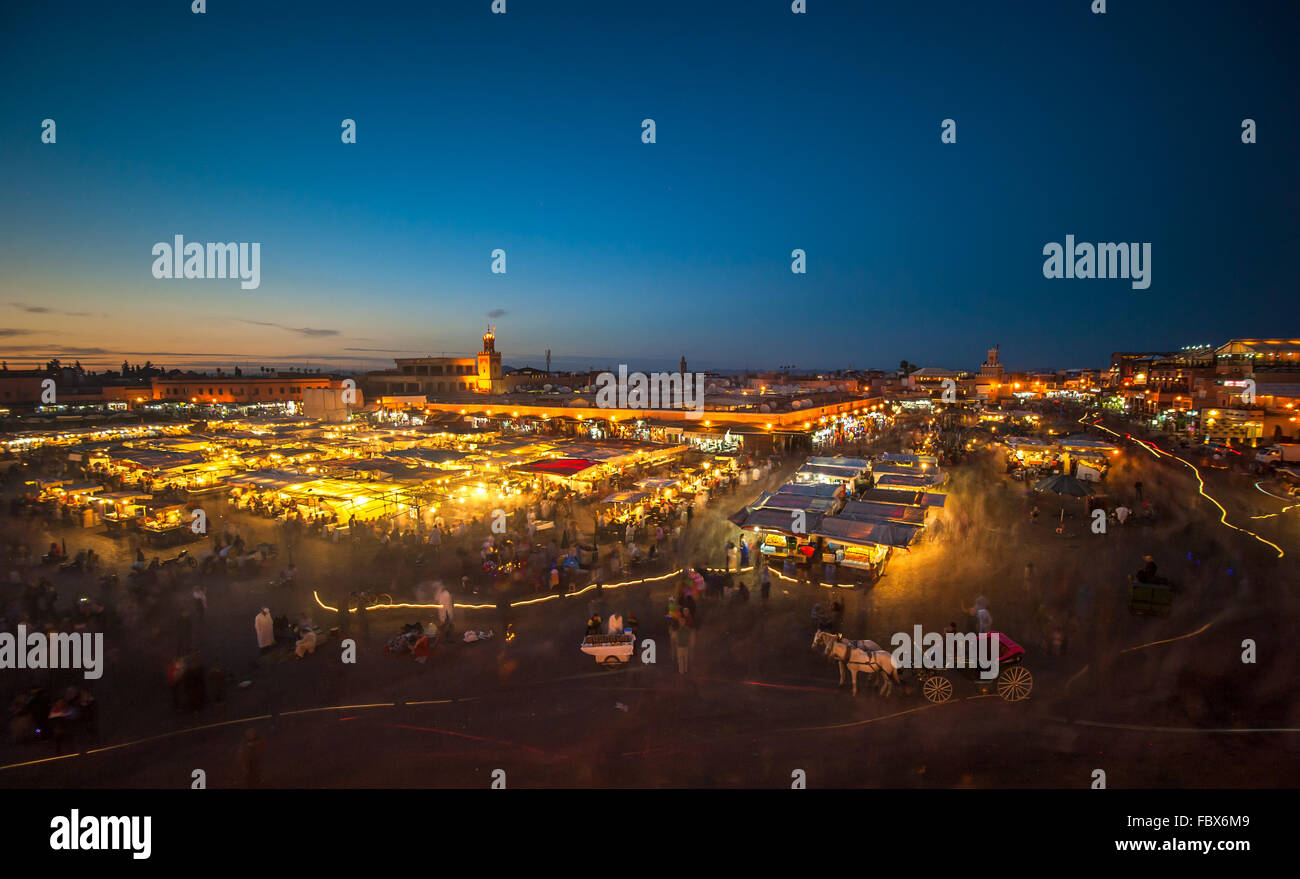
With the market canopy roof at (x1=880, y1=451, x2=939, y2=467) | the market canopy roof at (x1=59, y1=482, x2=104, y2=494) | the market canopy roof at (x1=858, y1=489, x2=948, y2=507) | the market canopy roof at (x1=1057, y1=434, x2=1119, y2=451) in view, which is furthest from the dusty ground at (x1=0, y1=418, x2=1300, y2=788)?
the market canopy roof at (x1=1057, y1=434, x2=1119, y2=451)

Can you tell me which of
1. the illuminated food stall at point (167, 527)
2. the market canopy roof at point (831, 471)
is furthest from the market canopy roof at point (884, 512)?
the illuminated food stall at point (167, 527)

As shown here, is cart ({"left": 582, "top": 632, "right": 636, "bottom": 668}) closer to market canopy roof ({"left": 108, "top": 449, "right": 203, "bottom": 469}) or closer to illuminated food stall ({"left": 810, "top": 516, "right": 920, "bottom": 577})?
illuminated food stall ({"left": 810, "top": 516, "right": 920, "bottom": 577})

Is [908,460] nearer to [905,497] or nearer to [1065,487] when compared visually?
[1065,487]

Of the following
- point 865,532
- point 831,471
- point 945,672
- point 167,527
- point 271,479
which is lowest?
point 945,672

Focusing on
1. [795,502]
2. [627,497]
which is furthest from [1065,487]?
[627,497]

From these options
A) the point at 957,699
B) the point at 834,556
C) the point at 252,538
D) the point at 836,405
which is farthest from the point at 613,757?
the point at 836,405
